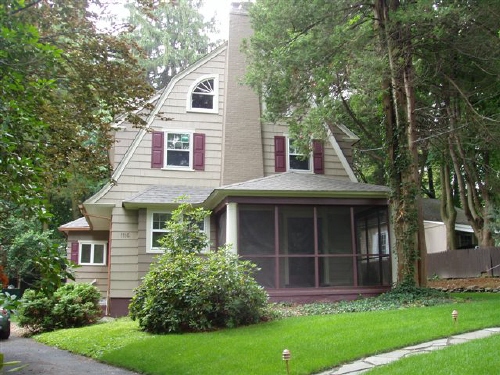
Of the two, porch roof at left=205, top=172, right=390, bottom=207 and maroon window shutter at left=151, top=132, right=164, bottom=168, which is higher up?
maroon window shutter at left=151, top=132, right=164, bottom=168

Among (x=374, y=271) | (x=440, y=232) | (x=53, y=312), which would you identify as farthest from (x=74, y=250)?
(x=440, y=232)

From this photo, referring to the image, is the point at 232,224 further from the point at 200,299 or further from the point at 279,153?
the point at 279,153

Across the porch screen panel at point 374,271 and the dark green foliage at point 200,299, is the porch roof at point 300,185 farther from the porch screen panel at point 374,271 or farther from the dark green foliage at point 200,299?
the dark green foliage at point 200,299

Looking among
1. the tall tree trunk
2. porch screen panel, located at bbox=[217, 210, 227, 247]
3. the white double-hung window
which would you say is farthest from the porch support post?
the tall tree trunk

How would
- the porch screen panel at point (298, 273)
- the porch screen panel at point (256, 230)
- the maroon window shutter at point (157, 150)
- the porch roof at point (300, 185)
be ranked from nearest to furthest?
the porch roof at point (300, 185), the porch screen panel at point (256, 230), the porch screen panel at point (298, 273), the maroon window shutter at point (157, 150)

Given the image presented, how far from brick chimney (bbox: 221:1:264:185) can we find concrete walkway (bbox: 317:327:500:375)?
1004 centimetres

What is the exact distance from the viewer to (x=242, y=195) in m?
14.8

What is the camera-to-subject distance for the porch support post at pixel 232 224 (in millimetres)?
14766

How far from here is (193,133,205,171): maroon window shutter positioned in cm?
1778

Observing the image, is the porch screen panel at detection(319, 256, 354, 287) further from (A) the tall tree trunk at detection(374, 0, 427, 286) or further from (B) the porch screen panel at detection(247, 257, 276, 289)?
(A) the tall tree trunk at detection(374, 0, 427, 286)

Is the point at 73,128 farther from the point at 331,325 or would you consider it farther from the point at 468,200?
the point at 468,200

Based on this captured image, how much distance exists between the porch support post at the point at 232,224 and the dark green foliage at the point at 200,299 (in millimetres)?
3066

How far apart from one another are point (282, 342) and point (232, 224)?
635cm

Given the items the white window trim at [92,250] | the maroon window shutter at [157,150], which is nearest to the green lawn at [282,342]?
the maroon window shutter at [157,150]
